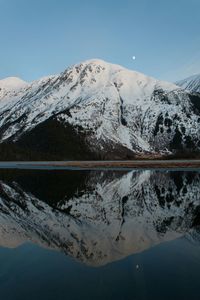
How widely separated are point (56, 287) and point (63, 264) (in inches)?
→ 131

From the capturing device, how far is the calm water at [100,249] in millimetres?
14867

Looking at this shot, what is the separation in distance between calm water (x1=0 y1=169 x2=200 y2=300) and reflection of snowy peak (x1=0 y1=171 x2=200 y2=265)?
5 cm

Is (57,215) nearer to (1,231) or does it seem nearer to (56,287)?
(1,231)

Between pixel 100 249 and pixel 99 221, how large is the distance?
29.6 ft

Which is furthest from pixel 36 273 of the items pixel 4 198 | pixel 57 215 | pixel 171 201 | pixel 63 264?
pixel 4 198

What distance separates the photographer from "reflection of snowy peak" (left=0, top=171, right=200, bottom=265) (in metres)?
22.3

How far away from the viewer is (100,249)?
21297 mm

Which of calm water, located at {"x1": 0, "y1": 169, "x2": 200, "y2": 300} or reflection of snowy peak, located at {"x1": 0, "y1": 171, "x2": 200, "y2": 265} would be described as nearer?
calm water, located at {"x1": 0, "y1": 169, "x2": 200, "y2": 300}

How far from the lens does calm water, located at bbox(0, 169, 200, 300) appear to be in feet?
48.8

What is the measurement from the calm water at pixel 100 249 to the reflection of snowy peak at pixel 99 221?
52 mm

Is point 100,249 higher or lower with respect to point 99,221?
higher

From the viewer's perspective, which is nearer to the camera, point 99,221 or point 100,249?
point 100,249

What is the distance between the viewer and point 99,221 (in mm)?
30328

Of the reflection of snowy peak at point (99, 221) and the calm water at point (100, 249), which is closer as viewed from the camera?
the calm water at point (100, 249)
